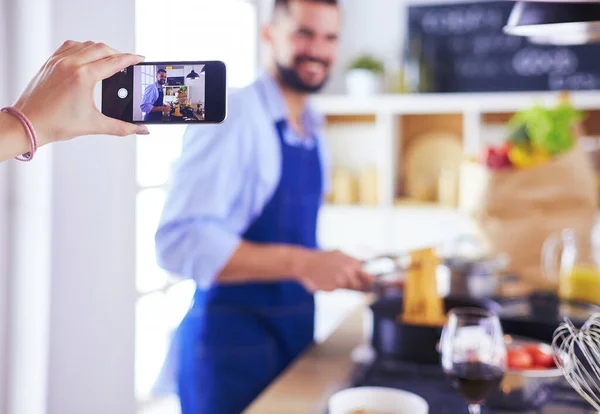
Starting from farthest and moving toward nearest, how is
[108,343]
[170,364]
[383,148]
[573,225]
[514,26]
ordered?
[383,148], [573,225], [170,364], [514,26], [108,343]

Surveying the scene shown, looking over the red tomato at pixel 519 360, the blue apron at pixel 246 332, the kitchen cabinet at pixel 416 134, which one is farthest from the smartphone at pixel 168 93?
the kitchen cabinet at pixel 416 134

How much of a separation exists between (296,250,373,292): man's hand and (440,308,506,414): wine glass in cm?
34

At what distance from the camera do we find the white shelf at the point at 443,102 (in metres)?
2.58

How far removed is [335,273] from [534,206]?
3.01ft

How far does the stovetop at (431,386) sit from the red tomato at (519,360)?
49mm

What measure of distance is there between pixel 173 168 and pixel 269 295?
13.4 inches

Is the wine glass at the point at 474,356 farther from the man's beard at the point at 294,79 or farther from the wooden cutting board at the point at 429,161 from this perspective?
the wooden cutting board at the point at 429,161

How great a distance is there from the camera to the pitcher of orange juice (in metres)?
1.27

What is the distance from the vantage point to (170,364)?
1035mm

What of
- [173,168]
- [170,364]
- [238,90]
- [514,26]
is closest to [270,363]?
[170,364]

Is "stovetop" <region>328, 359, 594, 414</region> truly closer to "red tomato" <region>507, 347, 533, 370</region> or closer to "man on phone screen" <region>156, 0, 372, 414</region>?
"red tomato" <region>507, 347, 533, 370</region>

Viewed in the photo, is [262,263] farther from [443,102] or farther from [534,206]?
[443,102]

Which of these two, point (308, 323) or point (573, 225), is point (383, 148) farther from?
point (308, 323)

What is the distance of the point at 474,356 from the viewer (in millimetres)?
738
